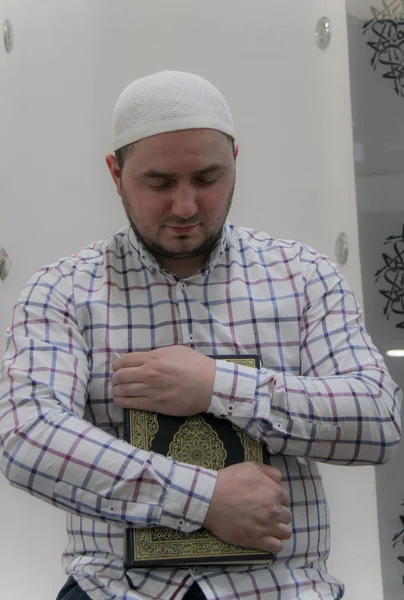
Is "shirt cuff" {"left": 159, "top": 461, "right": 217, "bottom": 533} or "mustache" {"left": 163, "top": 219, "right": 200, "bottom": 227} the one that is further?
"mustache" {"left": 163, "top": 219, "right": 200, "bottom": 227}

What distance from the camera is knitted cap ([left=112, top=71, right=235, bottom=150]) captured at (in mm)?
1437

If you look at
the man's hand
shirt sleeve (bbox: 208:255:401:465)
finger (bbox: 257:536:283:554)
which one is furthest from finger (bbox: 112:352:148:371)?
finger (bbox: 257:536:283:554)

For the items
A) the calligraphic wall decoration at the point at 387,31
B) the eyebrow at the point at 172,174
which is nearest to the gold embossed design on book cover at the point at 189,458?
the eyebrow at the point at 172,174

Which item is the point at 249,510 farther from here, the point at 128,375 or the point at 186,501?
the point at 128,375

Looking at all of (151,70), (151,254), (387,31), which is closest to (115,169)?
(151,254)

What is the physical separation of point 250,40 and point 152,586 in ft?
5.59

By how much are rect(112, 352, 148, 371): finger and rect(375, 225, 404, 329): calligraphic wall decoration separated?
3.84 feet

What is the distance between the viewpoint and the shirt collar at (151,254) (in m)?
1.55

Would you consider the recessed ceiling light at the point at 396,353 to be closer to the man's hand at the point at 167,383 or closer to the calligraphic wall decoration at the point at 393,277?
the calligraphic wall decoration at the point at 393,277

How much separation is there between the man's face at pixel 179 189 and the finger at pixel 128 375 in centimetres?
27

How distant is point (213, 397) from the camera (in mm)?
1324

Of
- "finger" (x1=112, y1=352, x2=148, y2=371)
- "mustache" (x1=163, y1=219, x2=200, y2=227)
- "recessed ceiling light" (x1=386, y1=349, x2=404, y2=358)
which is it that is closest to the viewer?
"finger" (x1=112, y1=352, x2=148, y2=371)

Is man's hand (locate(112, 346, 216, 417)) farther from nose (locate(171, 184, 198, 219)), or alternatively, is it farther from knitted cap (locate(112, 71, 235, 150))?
knitted cap (locate(112, 71, 235, 150))

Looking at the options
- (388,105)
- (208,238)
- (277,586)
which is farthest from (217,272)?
(388,105)
